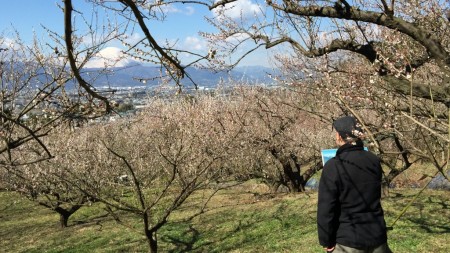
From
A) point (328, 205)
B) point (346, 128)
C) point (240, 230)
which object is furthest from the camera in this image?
point (240, 230)

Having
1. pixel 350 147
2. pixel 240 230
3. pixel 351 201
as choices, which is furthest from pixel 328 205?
pixel 240 230

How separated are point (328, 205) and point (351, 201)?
0.67 ft

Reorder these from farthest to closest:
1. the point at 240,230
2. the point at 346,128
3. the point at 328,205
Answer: the point at 240,230, the point at 346,128, the point at 328,205

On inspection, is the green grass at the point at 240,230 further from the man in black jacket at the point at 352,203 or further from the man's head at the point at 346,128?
the man's head at the point at 346,128

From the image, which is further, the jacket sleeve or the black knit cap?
the black knit cap

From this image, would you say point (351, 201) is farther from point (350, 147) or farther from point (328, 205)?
point (350, 147)

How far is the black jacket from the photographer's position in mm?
3438

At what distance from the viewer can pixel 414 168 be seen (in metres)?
19.3

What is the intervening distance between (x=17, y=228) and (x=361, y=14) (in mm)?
15478

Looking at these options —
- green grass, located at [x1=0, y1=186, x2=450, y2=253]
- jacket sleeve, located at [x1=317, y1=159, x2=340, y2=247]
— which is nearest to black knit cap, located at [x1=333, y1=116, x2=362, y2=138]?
jacket sleeve, located at [x1=317, y1=159, x2=340, y2=247]

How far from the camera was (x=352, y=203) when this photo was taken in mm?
3449

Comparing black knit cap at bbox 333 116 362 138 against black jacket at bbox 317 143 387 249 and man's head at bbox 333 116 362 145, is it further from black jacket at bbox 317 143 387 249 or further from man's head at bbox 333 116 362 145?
black jacket at bbox 317 143 387 249

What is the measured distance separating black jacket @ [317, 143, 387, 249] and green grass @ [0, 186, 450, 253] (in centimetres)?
432

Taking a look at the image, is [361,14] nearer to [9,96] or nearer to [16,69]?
[9,96]
